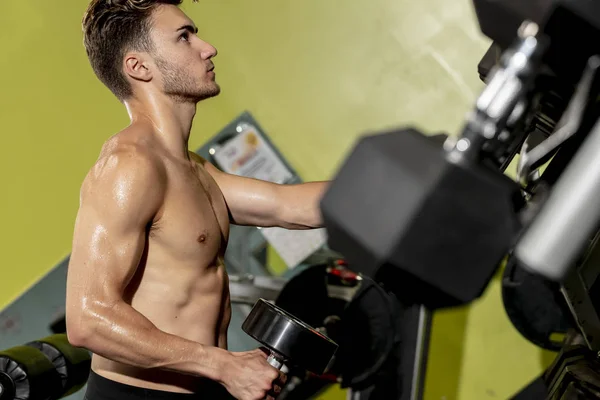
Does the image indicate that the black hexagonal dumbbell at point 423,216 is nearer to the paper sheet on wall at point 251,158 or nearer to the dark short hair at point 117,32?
the dark short hair at point 117,32

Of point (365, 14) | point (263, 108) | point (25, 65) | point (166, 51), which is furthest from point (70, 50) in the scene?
point (166, 51)

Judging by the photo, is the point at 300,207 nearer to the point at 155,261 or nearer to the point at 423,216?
the point at 155,261

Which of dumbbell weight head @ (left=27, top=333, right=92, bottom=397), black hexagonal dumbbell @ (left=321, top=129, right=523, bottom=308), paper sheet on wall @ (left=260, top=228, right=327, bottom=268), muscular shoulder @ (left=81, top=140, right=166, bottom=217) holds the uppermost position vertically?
black hexagonal dumbbell @ (left=321, top=129, right=523, bottom=308)

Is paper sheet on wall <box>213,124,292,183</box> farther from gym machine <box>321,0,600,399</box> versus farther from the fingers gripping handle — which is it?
gym machine <box>321,0,600,399</box>

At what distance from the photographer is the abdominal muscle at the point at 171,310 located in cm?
129

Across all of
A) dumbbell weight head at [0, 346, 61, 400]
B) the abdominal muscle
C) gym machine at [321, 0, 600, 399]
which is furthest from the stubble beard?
gym machine at [321, 0, 600, 399]

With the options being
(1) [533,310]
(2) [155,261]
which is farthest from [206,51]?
(1) [533,310]

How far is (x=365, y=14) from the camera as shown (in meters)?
2.39

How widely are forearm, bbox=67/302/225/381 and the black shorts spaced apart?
13cm

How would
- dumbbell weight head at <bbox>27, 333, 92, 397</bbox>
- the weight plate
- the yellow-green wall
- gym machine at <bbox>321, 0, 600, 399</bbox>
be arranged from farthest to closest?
the yellow-green wall
the weight plate
dumbbell weight head at <bbox>27, 333, 92, 397</bbox>
gym machine at <bbox>321, 0, 600, 399</bbox>

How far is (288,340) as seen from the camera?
3.85 feet

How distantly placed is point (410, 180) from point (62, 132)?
84.2 inches

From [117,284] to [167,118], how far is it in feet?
1.30

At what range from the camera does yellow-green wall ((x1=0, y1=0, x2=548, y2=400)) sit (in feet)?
7.64
